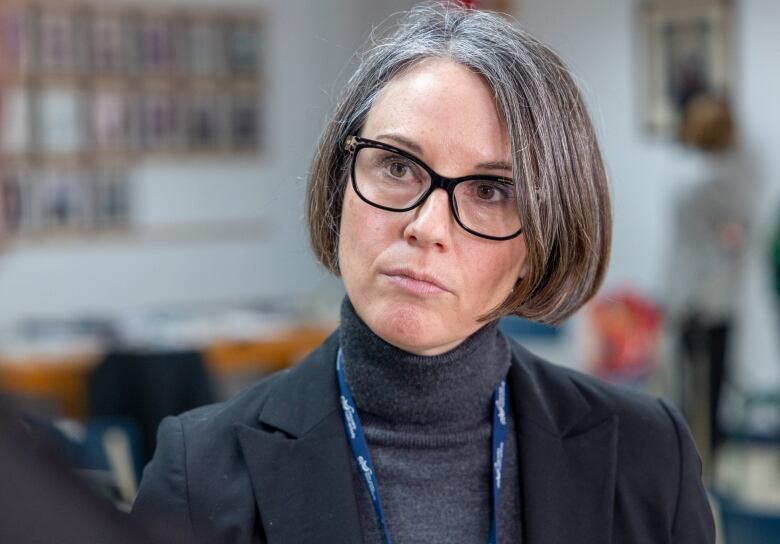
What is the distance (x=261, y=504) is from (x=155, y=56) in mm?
7356

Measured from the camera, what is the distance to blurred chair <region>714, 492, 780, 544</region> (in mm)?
2453

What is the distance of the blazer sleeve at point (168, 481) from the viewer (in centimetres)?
125

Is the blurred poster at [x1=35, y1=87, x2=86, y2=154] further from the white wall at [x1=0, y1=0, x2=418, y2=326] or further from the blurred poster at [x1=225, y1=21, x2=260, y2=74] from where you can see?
the blurred poster at [x1=225, y1=21, x2=260, y2=74]

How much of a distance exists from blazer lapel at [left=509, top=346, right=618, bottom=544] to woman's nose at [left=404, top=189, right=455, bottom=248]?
10.5 inches

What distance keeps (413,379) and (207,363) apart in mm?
4315

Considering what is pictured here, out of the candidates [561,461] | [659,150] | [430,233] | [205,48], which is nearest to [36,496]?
[430,233]

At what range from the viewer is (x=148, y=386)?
5.26 m

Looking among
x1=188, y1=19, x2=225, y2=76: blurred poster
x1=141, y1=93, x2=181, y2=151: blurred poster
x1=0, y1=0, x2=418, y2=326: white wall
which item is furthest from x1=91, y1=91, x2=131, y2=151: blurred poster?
x1=188, y1=19, x2=225, y2=76: blurred poster

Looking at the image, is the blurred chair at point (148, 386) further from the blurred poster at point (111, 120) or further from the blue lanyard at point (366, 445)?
the blue lanyard at point (366, 445)

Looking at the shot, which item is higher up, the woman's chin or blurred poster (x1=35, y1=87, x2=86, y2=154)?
blurred poster (x1=35, y1=87, x2=86, y2=154)

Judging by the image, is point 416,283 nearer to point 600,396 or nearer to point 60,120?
point 600,396

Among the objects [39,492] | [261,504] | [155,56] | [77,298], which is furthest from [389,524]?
[155,56]

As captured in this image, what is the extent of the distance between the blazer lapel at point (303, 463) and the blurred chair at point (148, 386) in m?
3.99

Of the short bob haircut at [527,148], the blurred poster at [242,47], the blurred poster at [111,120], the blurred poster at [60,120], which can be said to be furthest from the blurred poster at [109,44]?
the short bob haircut at [527,148]
